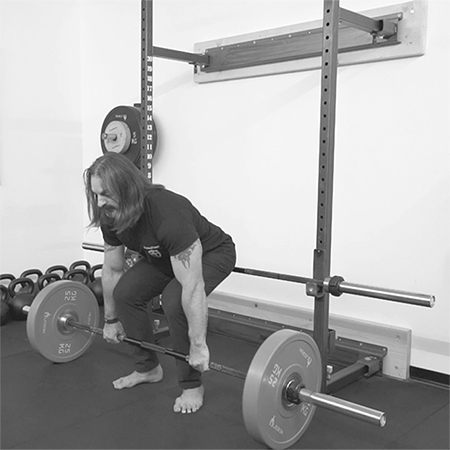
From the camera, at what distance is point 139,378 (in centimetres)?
250

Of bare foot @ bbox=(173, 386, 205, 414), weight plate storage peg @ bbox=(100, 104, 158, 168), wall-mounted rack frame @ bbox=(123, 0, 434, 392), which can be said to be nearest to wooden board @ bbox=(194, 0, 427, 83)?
wall-mounted rack frame @ bbox=(123, 0, 434, 392)

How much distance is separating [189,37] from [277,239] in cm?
141

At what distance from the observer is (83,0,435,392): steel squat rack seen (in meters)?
2.16

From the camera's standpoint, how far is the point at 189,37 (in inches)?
141

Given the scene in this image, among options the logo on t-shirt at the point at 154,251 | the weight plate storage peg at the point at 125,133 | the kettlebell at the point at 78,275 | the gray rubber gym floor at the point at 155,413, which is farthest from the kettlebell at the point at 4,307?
the logo on t-shirt at the point at 154,251

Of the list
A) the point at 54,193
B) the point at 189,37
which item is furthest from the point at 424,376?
the point at 54,193

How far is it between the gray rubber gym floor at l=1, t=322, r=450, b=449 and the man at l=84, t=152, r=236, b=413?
4.5 inches

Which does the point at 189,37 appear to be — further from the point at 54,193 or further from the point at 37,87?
the point at 54,193

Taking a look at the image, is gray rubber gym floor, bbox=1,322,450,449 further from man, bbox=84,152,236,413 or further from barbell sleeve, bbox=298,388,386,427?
barbell sleeve, bbox=298,388,386,427

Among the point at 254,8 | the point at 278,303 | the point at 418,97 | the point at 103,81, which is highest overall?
the point at 254,8

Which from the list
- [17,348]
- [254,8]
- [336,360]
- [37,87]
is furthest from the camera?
[37,87]

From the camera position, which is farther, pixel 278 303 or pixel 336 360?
pixel 278 303

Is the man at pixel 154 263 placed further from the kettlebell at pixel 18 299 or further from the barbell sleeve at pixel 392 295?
the kettlebell at pixel 18 299

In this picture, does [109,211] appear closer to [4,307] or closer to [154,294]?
[154,294]
